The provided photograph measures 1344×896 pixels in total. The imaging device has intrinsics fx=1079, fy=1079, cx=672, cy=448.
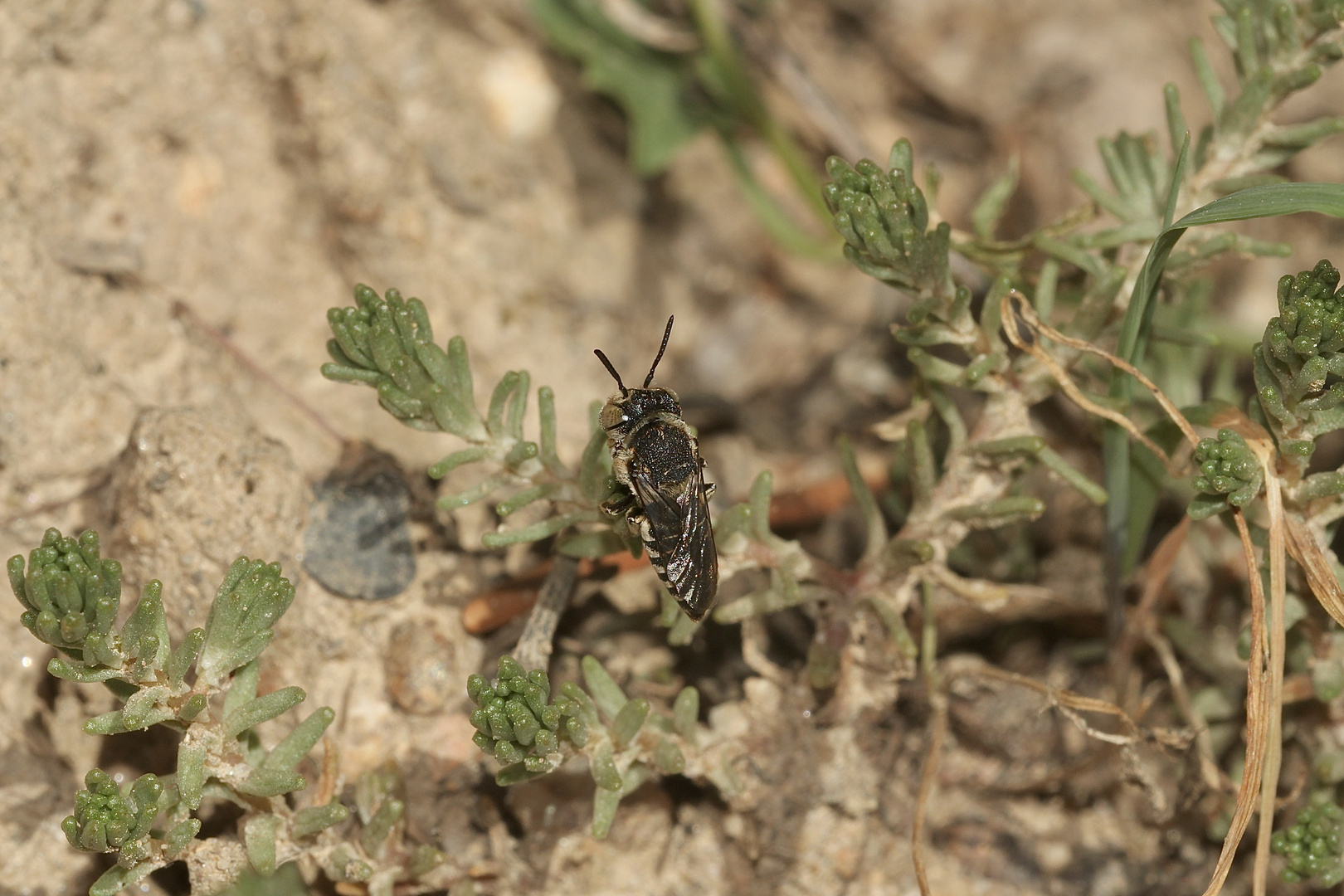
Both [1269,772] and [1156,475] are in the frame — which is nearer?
[1269,772]

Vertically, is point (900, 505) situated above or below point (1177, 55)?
below

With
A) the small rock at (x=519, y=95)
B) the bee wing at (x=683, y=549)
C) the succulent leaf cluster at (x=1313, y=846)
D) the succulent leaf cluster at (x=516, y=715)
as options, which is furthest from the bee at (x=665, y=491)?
the small rock at (x=519, y=95)

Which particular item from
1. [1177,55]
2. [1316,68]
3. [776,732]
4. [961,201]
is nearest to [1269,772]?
[776,732]

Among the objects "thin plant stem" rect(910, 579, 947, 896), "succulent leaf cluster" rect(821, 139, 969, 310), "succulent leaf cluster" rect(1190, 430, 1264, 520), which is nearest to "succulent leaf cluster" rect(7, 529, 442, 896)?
"thin plant stem" rect(910, 579, 947, 896)

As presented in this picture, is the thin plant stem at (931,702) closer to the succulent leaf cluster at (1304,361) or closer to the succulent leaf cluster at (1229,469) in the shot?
the succulent leaf cluster at (1229,469)

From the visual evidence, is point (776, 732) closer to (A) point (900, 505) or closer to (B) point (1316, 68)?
(A) point (900, 505)

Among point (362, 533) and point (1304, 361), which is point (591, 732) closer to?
point (362, 533)
